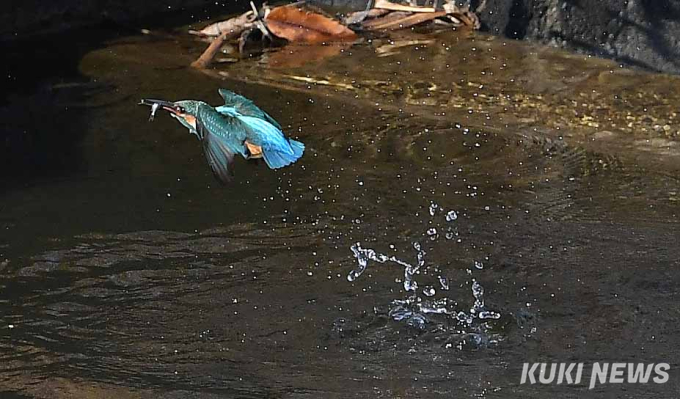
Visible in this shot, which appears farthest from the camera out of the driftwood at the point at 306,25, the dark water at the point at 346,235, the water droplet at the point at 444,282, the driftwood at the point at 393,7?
the driftwood at the point at 393,7

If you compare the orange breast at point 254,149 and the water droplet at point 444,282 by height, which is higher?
the orange breast at point 254,149

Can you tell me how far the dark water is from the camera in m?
2.99

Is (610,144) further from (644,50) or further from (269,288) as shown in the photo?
(269,288)

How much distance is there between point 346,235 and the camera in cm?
386

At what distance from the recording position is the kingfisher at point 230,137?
8.66 feet

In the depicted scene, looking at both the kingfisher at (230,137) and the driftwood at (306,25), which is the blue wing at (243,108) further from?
Result: the driftwood at (306,25)

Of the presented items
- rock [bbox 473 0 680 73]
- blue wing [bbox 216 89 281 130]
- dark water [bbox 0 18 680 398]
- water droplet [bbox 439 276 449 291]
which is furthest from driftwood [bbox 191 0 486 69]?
blue wing [bbox 216 89 281 130]

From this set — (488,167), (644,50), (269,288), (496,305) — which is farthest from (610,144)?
(269,288)

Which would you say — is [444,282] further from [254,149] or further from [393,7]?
[393,7]

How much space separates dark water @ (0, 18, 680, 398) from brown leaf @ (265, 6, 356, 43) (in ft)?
1.83

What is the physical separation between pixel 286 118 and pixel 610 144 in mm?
1456

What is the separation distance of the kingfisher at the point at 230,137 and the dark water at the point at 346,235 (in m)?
0.60

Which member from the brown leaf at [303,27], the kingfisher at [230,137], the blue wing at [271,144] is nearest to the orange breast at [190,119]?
the kingfisher at [230,137]

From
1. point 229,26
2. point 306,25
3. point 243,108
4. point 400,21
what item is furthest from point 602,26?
point 243,108
